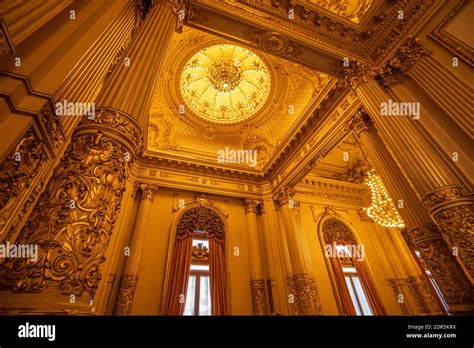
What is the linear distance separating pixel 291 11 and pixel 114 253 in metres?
7.43

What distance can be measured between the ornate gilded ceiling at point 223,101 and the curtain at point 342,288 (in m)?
4.63

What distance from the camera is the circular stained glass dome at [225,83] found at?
7.82 meters

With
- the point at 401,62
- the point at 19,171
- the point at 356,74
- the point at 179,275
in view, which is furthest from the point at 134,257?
the point at 401,62

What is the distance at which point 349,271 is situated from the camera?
8.27m

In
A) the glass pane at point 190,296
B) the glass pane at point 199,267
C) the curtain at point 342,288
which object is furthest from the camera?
the curtain at point 342,288

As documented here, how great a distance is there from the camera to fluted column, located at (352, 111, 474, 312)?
298 cm

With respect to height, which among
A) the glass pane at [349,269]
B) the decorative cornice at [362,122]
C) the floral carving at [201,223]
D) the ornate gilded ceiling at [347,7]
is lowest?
the glass pane at [349,269]

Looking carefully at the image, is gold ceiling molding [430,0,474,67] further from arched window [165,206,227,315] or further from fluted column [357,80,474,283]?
arched window [165,206,227,315]

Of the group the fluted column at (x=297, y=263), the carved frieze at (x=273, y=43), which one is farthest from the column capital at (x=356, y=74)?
the fluted column at (x=297, y=263)

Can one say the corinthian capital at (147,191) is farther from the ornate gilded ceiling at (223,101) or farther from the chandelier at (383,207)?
the chandelier at (383,207)

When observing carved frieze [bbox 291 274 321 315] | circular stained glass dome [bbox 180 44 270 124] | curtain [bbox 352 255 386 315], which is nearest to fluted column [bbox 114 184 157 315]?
circular stained glass dome [bbox 180 44 270 124]

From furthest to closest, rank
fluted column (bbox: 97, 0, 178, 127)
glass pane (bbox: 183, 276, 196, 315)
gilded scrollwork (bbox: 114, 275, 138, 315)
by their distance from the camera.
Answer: glass pane (bbox: 183, 276, 196, 315), gilded scrollwork (bbox: 114, 275, 138, 315), fluted column (bbox: 97, 0, 178, 127)

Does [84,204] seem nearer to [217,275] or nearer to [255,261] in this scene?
[217,275]
